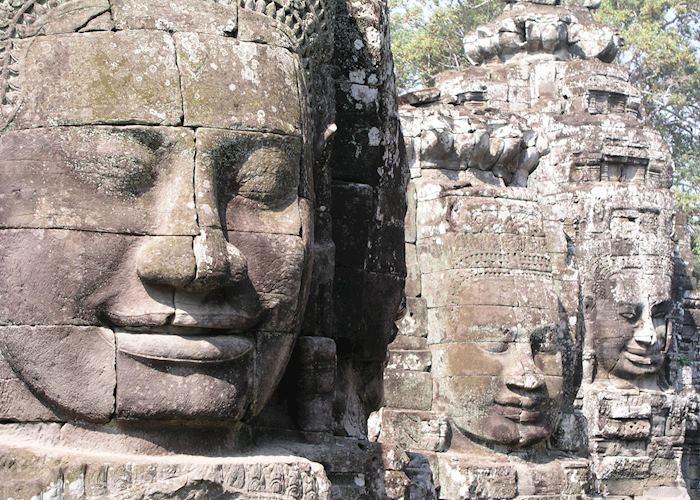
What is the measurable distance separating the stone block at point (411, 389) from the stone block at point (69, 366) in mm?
6959

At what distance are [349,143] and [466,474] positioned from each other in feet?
19.2

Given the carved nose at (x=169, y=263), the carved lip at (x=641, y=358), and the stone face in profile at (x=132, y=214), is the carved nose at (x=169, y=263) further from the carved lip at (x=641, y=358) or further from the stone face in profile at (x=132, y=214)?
the carved lip at (x=641, y=358)

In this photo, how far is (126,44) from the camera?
16.6 ft

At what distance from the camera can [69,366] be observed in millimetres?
4938

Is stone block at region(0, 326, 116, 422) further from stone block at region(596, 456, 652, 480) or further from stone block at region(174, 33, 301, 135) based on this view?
stone block at region(596, 456, 652, 480)

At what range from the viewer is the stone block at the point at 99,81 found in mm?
4984

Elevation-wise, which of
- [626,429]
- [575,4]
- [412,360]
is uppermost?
[575,4]

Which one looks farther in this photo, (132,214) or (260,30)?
(260,30)

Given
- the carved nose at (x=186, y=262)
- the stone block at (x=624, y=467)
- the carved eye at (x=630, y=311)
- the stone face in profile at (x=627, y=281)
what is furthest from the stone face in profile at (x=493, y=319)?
the carved nose at (x=186, y=262)

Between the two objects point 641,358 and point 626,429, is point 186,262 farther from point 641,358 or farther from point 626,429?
point 626,429

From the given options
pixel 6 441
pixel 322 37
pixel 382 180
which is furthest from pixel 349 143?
pixel 6 441

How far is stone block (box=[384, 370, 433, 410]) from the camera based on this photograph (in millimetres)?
11859

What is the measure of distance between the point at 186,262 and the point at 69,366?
531mm

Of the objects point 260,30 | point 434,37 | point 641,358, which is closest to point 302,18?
point 260,30
